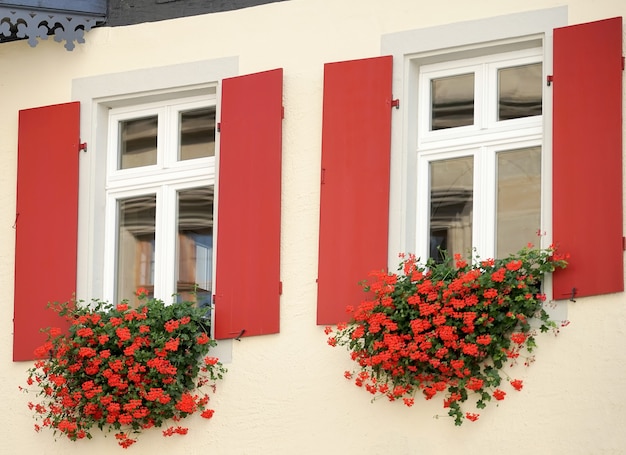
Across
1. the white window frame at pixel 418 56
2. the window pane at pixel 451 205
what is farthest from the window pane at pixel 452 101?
the window pane at pixel 451 205

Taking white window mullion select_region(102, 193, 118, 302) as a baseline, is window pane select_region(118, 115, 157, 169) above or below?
above

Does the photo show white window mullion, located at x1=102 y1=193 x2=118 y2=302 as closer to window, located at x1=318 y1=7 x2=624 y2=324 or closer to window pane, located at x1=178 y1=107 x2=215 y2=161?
window pane, located at x1=178 y1=107 x2=215 y2=161

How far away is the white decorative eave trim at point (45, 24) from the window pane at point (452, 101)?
239cm

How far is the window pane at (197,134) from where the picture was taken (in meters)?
11.8

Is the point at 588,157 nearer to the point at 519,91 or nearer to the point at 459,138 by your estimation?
the point at 519,91

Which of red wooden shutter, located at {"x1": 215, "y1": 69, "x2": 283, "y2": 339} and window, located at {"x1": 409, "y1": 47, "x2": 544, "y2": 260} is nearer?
window, located at {"x1": 409, "y1": 47, "x2": 544, "y2": 260}

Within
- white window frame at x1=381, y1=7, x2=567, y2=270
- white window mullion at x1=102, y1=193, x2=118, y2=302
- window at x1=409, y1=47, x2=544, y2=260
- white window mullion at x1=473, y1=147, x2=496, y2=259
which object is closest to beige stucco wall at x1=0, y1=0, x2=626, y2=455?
white window frame at x1=381, y1=7, x2=567, y2=270

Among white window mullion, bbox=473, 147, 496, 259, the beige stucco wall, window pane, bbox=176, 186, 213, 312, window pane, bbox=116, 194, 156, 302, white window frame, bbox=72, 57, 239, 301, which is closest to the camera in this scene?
the beige stucco wall

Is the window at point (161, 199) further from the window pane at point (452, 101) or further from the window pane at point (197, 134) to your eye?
the window pane at point (452, 101)

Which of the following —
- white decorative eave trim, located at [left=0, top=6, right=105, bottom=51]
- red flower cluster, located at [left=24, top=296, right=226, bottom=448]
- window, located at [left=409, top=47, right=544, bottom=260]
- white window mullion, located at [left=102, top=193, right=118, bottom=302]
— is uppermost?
white decorative eave trim, located at [left=0, top=6, right=105, bottom=51]

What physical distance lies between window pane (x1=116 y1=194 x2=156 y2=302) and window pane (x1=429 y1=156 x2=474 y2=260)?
1.94 m

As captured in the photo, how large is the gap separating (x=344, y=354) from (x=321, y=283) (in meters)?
0.44

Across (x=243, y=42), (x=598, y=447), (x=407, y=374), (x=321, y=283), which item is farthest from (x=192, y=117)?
(x=598, y=447)

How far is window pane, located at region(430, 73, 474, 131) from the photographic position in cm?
1096
